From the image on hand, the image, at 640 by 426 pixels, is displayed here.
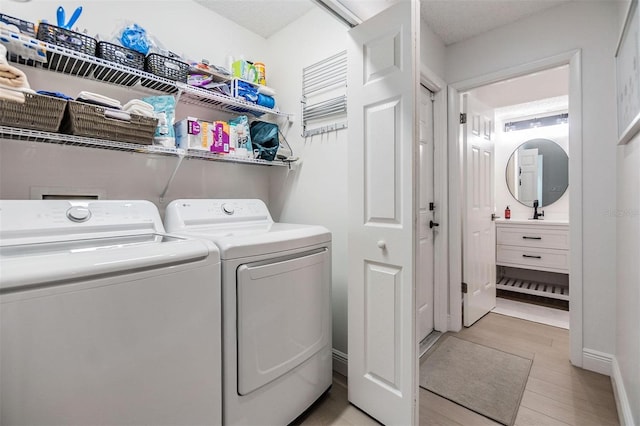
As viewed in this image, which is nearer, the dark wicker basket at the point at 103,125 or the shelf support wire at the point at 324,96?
the dark wicker basket at the point at 103,125

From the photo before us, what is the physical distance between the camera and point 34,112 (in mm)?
1181

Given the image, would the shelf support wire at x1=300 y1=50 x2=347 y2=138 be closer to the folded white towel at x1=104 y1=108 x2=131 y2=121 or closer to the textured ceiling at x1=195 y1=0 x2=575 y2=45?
the textured ceiling at x1=195 y1=0 x2=575 y2=45

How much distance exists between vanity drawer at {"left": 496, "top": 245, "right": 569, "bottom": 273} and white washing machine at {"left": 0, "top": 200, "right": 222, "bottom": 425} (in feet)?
12.1

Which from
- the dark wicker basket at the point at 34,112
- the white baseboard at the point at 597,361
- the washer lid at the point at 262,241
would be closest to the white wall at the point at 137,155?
the dark wicker basket at the point at 34,112

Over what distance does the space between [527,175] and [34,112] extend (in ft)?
15.6

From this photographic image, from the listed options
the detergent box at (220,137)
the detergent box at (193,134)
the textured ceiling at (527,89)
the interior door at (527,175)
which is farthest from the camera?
the interior door at (527,175)

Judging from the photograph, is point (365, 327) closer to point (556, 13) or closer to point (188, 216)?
point (188, 216)

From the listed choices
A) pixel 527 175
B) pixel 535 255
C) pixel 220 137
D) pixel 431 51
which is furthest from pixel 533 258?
pixel 220 137

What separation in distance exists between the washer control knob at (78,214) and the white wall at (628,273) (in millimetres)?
2414

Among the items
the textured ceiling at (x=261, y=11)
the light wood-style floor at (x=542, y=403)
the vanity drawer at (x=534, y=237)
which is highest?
the textured ceiling at (x=261, y=11)

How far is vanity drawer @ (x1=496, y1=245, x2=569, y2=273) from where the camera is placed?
3.29 meters

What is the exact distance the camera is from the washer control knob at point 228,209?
73.9 inches

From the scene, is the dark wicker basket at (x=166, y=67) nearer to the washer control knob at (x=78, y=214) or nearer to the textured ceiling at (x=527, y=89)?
the washer control knob at (x=78, y=214)

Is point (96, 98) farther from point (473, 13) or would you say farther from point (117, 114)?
point (473, 13)
